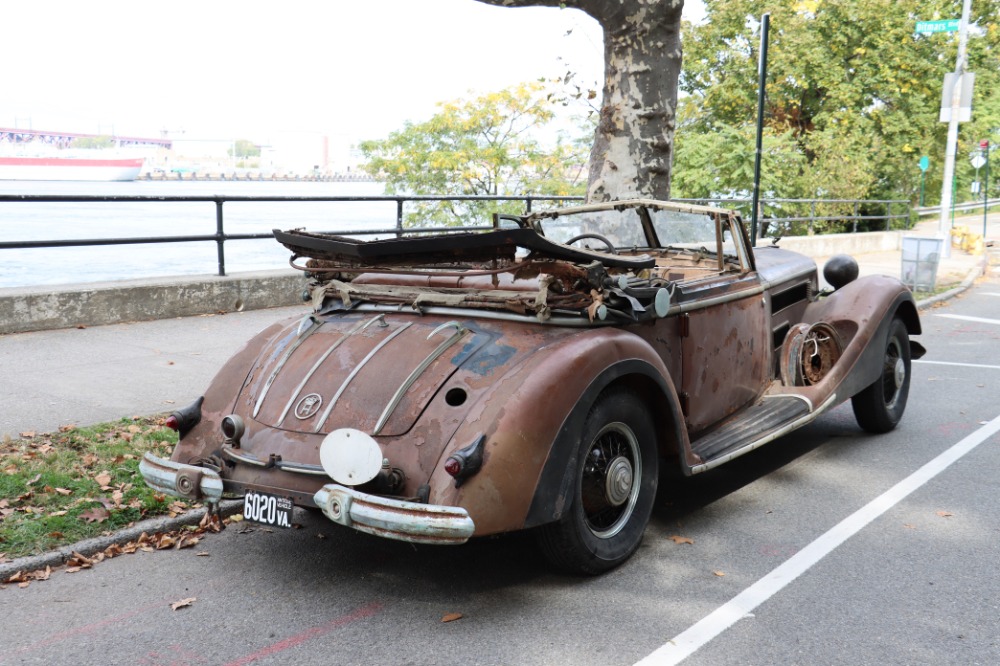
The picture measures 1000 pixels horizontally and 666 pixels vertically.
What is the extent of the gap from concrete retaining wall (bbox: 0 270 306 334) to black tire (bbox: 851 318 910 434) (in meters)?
6.02

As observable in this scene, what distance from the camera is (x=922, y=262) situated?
16125 millimetres

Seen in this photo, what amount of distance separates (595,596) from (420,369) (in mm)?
1250

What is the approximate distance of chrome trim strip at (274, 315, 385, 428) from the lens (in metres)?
4.45

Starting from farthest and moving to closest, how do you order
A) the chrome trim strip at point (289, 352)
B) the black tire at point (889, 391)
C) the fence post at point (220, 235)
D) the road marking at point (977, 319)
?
the road marking at point (977, 319), the fence post at point (220, 235), the black tire at point (889, 391), the chrome trim strip at point (289, 352)

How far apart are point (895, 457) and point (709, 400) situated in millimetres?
1891

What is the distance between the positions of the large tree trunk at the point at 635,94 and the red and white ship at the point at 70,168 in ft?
69.0

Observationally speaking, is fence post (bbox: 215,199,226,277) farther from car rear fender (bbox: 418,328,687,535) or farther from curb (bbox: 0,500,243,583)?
car rear fender (bbox: 418,328,687,535)

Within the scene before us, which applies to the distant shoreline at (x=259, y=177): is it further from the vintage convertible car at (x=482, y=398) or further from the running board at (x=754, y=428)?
the vintage convertible car at (x=482, y=398)

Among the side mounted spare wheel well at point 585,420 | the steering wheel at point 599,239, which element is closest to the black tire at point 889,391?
the steering wheel at point 599,239

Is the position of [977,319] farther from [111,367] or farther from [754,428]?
[111,367]

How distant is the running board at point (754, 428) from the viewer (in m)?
5.04

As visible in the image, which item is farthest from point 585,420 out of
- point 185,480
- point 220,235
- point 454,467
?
point 220,235

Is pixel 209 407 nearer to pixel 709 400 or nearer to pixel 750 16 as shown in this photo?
pixel 709 400

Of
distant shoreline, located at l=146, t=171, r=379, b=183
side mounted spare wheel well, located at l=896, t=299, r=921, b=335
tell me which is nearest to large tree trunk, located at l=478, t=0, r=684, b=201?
side mounted spare wheel well, located at l=896, t=299, r=921, b=335
